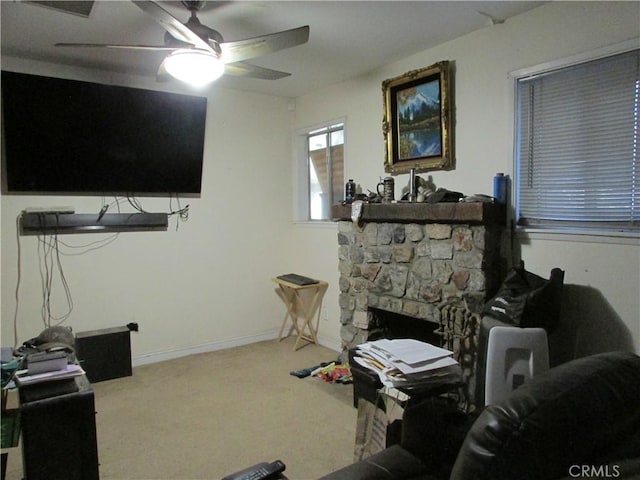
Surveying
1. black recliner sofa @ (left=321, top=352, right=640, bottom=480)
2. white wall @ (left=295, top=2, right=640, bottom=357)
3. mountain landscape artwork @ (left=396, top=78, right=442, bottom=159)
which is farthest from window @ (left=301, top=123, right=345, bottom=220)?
black recliner sofa @ (left=321, top=352, right=640, bottom=480)

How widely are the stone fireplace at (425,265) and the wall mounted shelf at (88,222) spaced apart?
169cm

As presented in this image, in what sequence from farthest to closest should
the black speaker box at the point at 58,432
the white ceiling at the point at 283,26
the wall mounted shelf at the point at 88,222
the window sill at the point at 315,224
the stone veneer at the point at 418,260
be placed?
the window sill at the point at 315,224
the wall mounted shelf at the point at 88,222
the stone veneer at the point at 418,260
the white ceiling at the point at 283,26
the black speaker box at the point at 58,432

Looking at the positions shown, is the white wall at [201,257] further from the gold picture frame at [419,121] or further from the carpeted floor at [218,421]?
the gold picture frame at [419,121]

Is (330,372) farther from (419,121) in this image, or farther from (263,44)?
(263,44)

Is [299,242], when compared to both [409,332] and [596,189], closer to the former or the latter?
[409,332]

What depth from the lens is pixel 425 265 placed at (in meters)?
3.02

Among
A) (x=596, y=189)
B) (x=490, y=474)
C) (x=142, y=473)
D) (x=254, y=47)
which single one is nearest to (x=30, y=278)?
(x=142, y=473)

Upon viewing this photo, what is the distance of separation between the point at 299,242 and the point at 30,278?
2.50 metres

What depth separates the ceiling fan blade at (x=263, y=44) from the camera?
7.36 ft

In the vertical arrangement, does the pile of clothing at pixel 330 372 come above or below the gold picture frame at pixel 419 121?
below

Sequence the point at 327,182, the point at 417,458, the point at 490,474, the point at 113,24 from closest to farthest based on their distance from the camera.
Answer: the point at 490,474
the point at 417,458
the point at 113,24
the point at 327,182

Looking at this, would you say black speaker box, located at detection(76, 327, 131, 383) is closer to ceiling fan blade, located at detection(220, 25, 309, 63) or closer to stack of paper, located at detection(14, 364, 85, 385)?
stack of paper, located at detection(14, 364, 85, 385)

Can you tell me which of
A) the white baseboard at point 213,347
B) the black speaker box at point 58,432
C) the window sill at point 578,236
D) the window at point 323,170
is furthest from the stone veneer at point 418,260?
the black speaker box at point 58,432

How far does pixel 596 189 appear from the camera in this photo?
2.39 m
